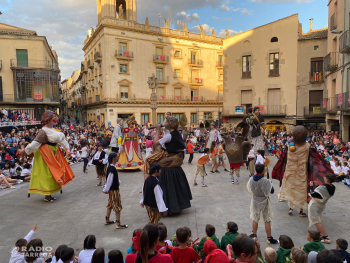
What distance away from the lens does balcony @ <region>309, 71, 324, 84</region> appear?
21.0 meters

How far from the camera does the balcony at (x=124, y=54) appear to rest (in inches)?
1162

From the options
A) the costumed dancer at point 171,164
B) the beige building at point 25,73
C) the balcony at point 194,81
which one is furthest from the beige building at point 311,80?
the beige building at point 25,73

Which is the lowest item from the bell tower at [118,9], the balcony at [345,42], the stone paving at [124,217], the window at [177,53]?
the stone paving at [124,217]

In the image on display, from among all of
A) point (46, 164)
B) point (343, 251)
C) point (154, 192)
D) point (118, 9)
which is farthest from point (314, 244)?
point (118, 9)

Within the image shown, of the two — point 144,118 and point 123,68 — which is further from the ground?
point 123,68

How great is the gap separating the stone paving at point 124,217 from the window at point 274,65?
55.0 feet

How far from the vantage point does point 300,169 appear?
18.2 ft

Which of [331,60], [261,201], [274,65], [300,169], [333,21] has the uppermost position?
[333,21]

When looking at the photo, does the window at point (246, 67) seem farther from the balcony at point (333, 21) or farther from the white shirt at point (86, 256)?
the white shirt at point (86, 256)

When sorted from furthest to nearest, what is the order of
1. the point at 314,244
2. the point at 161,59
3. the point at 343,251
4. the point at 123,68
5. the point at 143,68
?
the point at 161,59, the point at 143,68, the point at 123,68, the point at 314,244, the point at 343,251

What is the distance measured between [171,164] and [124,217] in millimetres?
1701

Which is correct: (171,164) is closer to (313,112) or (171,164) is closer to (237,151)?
(237,151)

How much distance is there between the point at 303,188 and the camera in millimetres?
5520

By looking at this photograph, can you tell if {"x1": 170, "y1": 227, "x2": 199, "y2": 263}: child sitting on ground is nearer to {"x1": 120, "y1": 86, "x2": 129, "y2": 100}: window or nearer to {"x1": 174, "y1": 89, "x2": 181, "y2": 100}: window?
{"x1": 120, "y1": 86, "x2": 129, "y2": 100}: window
